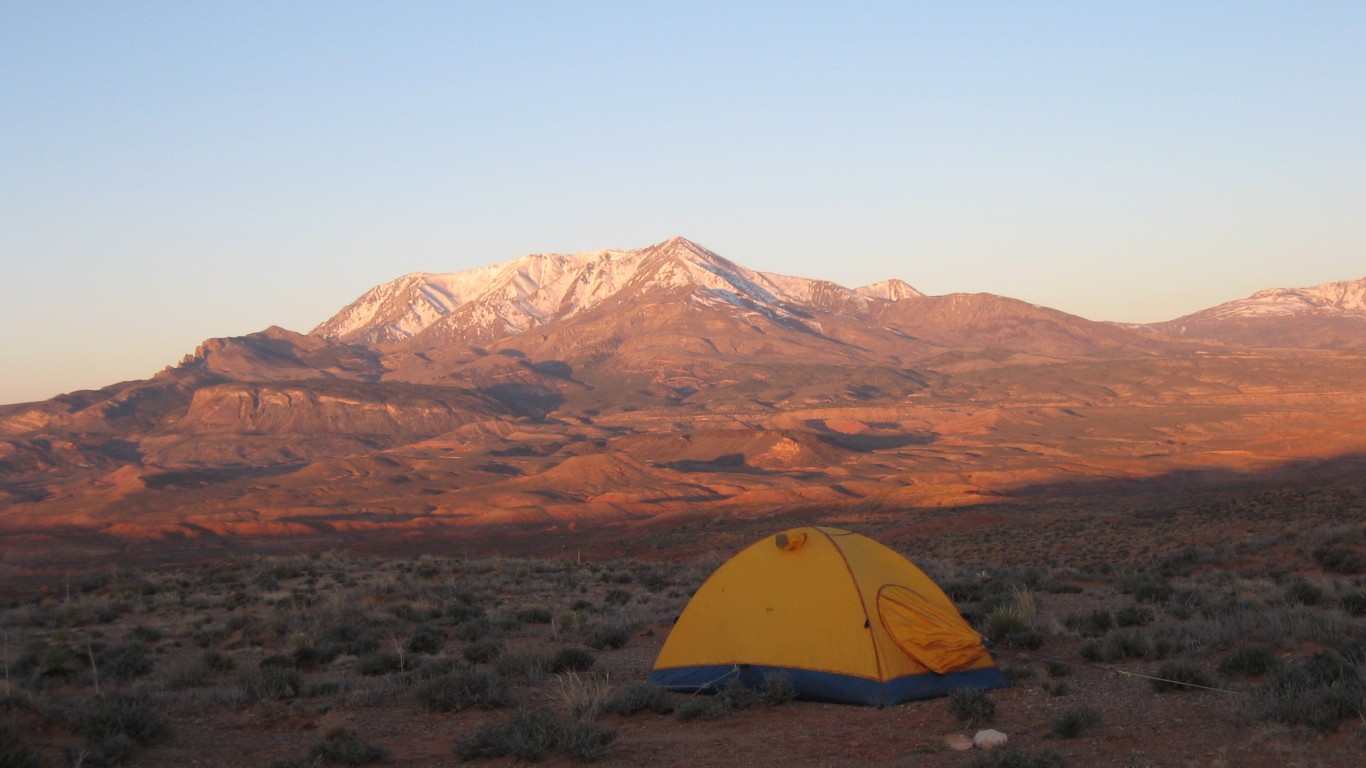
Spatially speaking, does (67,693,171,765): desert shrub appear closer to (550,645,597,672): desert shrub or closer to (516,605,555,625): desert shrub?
(550,645,597,672): desert shrub

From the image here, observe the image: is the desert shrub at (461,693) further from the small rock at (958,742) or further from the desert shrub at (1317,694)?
the desert shrub at (1317,694)

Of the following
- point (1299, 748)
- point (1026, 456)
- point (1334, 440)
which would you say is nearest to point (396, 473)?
point (1026, 456)

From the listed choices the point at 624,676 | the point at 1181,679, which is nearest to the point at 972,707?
the point at 1181,679

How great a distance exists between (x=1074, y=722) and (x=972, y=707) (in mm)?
1058

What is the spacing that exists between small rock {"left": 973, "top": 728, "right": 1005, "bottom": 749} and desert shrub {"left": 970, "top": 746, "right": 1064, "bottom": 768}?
565mm

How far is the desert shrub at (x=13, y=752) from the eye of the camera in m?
8.46

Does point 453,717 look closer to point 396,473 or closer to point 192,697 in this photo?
point 192,697

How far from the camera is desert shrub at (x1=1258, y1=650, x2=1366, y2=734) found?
8.55 meters

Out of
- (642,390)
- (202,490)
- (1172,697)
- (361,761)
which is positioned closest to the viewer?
(361,761)

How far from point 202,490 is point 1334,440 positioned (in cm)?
8474

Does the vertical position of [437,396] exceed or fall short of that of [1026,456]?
it exceeds it

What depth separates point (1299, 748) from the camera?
8211 mm

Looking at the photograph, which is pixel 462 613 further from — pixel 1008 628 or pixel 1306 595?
pixel 1306 595

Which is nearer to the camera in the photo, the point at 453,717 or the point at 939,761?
the point at 939,761
